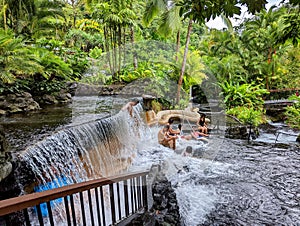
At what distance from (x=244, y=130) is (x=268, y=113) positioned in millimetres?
3566

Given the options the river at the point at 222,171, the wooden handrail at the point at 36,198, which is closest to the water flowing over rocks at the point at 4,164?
the river at the point at 222,171

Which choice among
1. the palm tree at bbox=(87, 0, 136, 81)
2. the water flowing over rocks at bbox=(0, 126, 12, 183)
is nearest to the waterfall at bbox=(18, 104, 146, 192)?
the water flowing over rocks at bbox=(0, 126, 12, 183)

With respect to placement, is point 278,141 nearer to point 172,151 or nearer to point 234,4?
point 172,151

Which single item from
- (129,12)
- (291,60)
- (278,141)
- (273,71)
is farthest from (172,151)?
(291,60)

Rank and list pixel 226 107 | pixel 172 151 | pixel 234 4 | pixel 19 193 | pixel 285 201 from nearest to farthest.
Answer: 1. pixel 234 4
2. pixel 19 193
3. pixel 285 201
4. pixel 172 151
5. pixel 226 107

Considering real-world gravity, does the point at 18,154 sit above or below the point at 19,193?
above

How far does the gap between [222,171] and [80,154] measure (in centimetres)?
329

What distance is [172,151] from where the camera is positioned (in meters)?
6.33

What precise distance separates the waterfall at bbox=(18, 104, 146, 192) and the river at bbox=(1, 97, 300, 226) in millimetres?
375

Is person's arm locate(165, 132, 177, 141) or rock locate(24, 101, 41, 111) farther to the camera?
person's arm locate(165, 132, 177, 141)

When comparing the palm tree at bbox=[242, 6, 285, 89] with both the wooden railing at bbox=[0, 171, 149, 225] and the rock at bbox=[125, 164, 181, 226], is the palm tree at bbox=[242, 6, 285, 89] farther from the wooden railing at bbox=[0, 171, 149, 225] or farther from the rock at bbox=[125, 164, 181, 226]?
the wooden railing at bbox=[0, 171, 149, 225]

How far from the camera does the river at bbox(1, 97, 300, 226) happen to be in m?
3.63

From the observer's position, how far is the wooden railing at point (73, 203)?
4.93 ft

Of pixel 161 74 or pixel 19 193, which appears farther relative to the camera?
pixel 161 74
